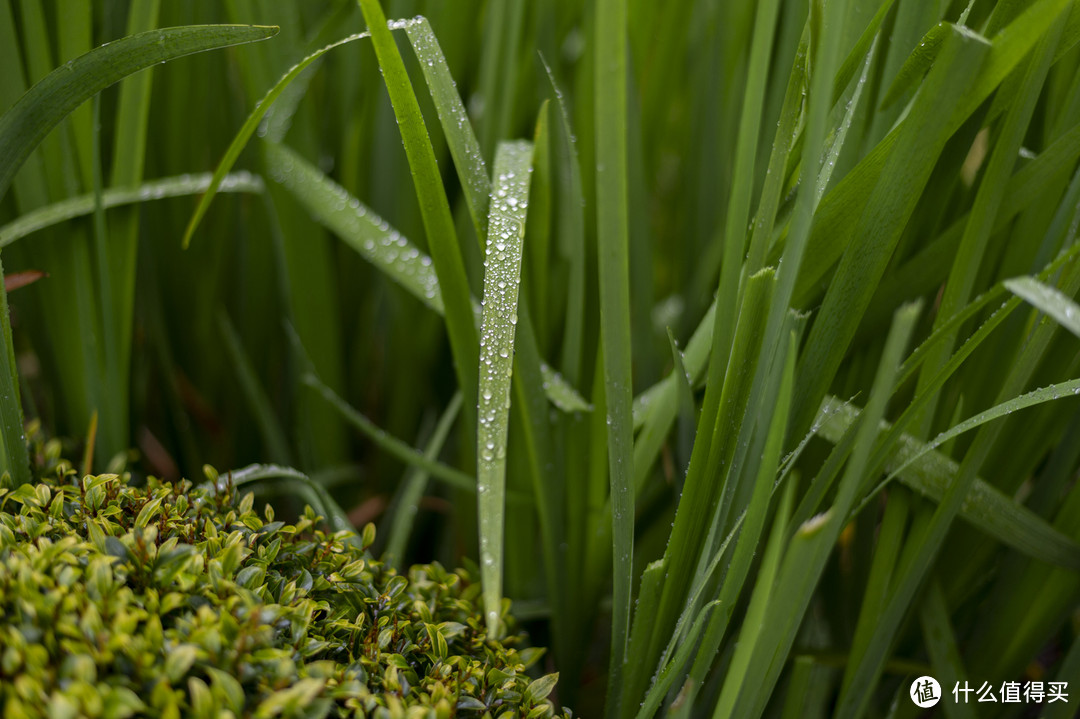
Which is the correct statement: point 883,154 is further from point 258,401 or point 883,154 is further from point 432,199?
point 258,401

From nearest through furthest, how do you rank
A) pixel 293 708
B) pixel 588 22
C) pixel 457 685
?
pixel 293 708
pixel 457 685
pixel 588 22

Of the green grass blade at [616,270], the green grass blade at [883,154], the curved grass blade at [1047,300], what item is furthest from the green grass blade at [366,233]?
the curved grass blade at [1047,300]

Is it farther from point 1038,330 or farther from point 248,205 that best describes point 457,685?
point 248,205

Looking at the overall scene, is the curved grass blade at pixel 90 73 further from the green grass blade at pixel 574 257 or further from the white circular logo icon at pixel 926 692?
the white circular logo icon at pixel 926 692

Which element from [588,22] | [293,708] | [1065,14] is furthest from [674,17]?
[293,708]

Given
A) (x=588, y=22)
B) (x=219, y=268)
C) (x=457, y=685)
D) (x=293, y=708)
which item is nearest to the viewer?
(x=293, y=708)

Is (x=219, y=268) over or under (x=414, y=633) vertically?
over
